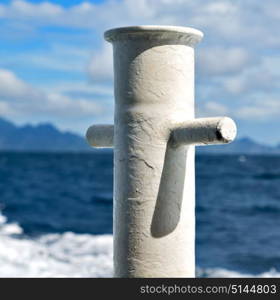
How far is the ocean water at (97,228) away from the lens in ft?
58.0

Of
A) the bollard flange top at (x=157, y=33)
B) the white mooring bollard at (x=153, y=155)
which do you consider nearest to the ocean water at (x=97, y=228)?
the white mooring bollard at (x=153, y=155)

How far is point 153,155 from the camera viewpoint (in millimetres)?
3881

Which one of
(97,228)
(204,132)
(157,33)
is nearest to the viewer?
(204,132)

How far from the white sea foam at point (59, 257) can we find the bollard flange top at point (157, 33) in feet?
38.3

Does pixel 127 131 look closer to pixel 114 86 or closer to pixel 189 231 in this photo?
pixel 114 86

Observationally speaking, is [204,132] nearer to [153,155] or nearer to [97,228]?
[153,155]

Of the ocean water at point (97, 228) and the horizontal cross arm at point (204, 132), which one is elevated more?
the ocean water at point (97, 228)

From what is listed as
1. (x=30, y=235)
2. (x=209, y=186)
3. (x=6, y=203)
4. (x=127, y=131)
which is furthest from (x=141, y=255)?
(x=209, y=186)

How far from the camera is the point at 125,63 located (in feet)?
13.0

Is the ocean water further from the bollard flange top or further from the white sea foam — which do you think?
the bollard flange top

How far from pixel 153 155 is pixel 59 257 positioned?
48.9 ft

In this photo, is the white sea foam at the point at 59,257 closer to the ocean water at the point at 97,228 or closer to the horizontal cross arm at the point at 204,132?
the ocean water at the point at 97,228

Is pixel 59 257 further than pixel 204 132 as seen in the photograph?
Yes

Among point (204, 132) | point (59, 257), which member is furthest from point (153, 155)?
point (59, 257)
